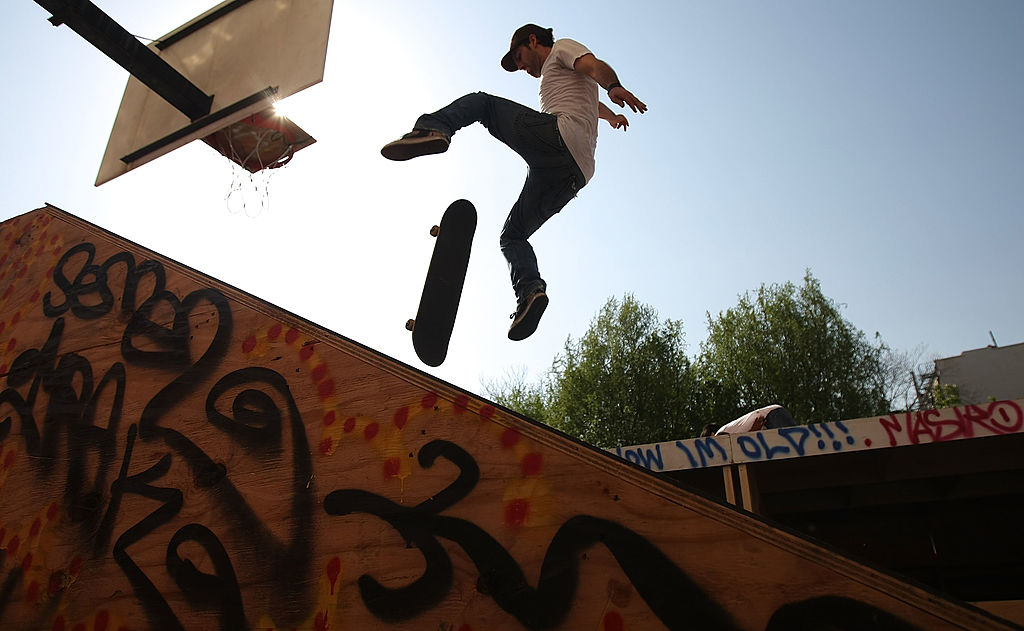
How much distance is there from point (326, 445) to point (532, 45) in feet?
8.93

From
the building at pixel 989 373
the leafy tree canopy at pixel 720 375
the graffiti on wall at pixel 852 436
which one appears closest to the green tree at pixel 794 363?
the leafy tree canopy at pixel 720 375

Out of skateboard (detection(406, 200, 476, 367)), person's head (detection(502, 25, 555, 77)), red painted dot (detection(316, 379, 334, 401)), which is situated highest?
person's head (detection(502, 25, 555, 77))

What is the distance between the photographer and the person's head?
358cm

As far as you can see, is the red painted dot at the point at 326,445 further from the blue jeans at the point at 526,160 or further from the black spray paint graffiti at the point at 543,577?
the blue jeans at the point at 526,160

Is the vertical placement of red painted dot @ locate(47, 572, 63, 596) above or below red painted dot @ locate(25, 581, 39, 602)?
above

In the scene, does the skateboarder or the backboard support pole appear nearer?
the skateboarder

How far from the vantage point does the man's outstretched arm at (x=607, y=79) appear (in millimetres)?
3023

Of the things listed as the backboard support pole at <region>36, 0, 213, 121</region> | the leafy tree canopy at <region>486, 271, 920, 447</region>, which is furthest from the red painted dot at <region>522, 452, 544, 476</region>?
the leafy tree canopy at <region>486, 271, 920, 447</region>

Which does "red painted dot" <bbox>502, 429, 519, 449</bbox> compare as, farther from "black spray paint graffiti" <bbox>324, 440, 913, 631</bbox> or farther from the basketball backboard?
the basketball backboard

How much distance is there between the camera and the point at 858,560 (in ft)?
4.16

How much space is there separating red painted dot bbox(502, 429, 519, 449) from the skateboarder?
1679mm

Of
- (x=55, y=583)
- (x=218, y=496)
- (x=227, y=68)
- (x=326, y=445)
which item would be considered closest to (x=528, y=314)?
(x=326, y=445)

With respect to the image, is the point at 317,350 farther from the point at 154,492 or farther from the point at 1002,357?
the point at 1002,357

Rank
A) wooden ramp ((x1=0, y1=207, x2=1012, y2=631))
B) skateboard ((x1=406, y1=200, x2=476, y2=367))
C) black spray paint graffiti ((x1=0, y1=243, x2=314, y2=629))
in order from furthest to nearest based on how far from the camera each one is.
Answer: skateboard ((x1=406, y1=200, x2=476, y2=367)), black spray paint graffiti ((x1=0, y1=243, x2=314, y2=629)), wooden ramp ((x1=0, y1=207, x2=1012, y2=631))
